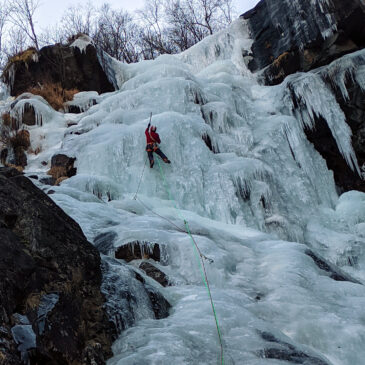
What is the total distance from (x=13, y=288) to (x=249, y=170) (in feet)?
18.9

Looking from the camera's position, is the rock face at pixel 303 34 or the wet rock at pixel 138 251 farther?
the rock face at pixel 303 34

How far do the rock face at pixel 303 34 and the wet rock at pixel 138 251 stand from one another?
771cm

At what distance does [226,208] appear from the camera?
6.80 m

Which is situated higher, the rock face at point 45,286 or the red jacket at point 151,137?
the red jacket at point 151,137

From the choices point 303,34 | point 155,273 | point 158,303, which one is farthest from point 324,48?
point 158,303

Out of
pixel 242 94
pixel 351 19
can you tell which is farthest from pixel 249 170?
pixel 351 19

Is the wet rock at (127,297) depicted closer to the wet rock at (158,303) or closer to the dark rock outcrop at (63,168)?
the wet rock at (158,303)

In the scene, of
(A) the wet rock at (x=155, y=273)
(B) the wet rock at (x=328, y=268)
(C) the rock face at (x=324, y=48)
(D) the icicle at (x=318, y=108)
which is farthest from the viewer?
(C) the rock face at (x=324, y=48)

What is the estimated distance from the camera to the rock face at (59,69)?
12469 mm

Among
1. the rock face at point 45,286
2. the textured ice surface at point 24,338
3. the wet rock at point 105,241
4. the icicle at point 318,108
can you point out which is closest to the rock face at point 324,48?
the icicle at point 318,108

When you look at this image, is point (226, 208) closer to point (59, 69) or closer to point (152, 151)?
point (152, 151)

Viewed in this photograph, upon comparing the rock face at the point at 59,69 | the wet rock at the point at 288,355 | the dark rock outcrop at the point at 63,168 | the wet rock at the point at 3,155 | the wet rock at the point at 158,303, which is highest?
the rock face at the point at 59,69

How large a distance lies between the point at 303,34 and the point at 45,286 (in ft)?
32.5

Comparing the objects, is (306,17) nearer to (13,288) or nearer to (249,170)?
(249,170)
